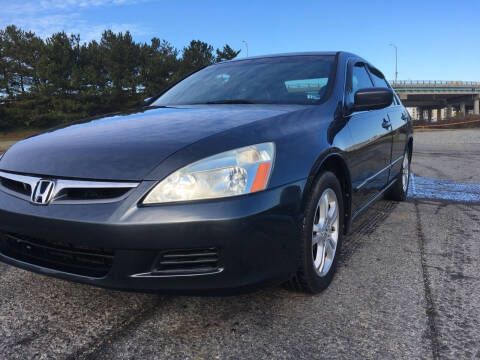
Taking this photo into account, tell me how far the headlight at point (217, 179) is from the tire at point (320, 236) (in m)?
0.36

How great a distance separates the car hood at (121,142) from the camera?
184 cm

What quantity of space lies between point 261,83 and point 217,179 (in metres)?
1.47

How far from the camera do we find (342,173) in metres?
2.57

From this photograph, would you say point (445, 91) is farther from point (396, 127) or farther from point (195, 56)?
point (396, 127)

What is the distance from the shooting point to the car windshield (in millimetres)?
2822

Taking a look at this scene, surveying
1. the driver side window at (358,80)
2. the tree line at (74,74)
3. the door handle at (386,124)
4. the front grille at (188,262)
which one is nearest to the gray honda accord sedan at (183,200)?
the front grille at (188,262)

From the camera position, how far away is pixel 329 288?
2.38 meters

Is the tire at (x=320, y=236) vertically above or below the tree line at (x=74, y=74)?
below

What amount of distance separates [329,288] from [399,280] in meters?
0.46

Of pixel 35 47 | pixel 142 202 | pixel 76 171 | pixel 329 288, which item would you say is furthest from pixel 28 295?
pixel 35 47

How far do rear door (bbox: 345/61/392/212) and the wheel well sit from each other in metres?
0.10

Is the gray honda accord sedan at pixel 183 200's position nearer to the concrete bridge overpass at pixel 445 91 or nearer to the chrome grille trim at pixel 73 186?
the chrome grille trim at pixel 73 186

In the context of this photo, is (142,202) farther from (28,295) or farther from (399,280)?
(399,280)

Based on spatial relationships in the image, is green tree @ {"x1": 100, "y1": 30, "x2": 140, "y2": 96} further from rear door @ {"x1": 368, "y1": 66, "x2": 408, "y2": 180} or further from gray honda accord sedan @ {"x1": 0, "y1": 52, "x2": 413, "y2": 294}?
gray honda accord sedan @ {"x1": 0, "y1": 52, "x2": 413, "y2": 294}
